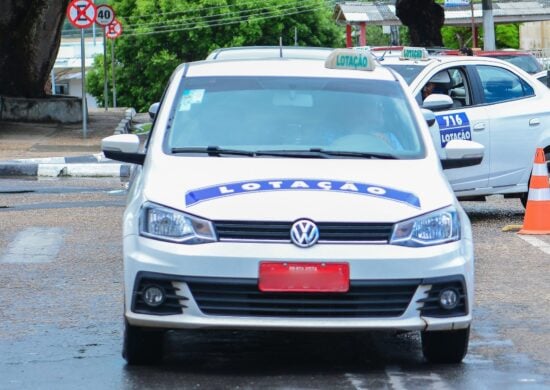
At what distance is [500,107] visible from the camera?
45.3 feet

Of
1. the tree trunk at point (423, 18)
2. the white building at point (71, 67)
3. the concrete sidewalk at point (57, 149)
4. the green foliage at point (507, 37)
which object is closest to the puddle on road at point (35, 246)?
the concrete sidewalk at point (57, 149)

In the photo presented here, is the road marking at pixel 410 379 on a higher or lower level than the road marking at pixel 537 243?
higher

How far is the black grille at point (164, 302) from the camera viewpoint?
256 inches

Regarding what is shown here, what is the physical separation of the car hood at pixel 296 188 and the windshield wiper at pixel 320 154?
102mm

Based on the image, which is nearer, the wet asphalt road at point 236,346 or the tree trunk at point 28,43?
the wet asphalt road at point 236,346

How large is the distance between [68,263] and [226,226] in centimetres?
453

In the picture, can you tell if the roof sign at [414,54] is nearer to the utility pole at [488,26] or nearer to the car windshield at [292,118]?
the car windshield at [292,118]

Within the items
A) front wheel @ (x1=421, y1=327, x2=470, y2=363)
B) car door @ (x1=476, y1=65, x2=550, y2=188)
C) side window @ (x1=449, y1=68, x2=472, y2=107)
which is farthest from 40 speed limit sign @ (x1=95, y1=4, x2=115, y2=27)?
front wheel @ (x1=421, y1=327, x2=470, y2=363)

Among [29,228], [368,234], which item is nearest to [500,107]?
[29,228]

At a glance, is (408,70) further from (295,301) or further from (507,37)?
(507,37)

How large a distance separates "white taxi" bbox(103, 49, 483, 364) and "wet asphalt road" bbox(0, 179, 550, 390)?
0.83 feet

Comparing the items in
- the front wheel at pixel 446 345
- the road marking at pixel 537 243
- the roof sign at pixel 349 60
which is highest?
the roof sign at pixel 349 60

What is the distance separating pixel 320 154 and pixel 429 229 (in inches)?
35.3

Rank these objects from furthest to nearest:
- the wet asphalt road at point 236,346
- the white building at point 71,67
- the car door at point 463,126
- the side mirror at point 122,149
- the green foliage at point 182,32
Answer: the white building at point 71,67 < the green foliage at point 182,32 < the car door at point 463,126 < the side mirror at point 122,149 < the wet asphalt road at point 236,346
